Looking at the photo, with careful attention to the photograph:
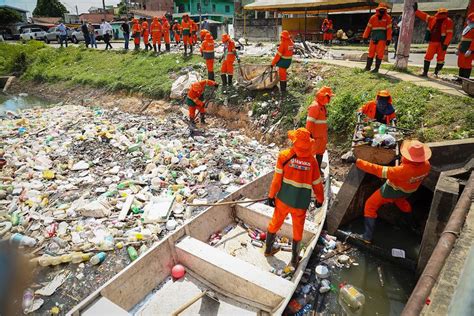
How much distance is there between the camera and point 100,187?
5.72 m

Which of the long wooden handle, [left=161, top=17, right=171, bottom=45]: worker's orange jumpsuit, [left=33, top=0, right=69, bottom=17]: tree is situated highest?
[left=33, top=0, right=69, bottom=17]: tree

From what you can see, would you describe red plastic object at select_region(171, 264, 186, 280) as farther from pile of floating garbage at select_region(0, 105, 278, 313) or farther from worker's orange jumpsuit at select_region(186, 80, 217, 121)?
worker's orange jumpsuit at select_region(186, 80, 217, 121)

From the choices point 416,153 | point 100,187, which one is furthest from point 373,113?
point 100,187

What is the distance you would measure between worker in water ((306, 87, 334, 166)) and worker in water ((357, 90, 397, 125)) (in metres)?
0.70

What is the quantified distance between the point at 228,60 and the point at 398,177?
7223 mm

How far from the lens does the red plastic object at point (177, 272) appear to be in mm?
3693

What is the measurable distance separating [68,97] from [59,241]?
12.0m

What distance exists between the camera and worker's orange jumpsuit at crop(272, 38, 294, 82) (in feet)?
25.8

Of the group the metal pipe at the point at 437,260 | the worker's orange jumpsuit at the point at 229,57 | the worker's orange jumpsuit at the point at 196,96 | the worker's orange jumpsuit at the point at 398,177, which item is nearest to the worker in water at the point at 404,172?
the worker's orange jumpsuit at the point at 398,177

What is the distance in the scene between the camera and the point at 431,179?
170 inches

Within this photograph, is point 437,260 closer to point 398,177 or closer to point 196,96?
point 398,177

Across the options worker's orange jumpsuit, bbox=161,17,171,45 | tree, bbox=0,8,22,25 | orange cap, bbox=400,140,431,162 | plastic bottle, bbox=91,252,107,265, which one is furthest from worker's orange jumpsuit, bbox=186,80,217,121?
tree, bbox=0,8,22,25

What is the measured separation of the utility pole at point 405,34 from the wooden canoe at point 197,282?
6.15 metres

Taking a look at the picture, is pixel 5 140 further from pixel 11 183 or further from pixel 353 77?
pixel 353 77
